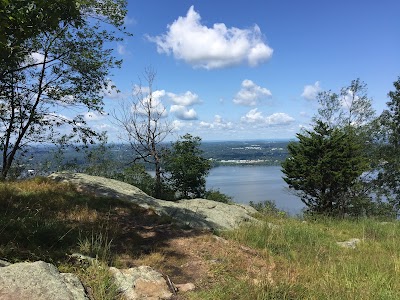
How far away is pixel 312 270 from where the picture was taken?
5.04 metres

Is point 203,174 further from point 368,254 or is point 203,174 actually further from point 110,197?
point 368,254

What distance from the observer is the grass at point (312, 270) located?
4.05 metres

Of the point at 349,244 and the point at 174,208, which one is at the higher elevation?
the point at 174,208

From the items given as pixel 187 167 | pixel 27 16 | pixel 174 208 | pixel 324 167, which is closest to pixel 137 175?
pixel 187 167

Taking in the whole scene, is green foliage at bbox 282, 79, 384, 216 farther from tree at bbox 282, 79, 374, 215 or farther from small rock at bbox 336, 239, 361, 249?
small rock at bbox 336, 239, 361, 249

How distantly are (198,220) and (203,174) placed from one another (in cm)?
1007

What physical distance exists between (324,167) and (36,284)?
2017cm

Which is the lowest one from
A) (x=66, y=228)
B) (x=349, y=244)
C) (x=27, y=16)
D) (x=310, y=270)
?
(x=349, y=244)

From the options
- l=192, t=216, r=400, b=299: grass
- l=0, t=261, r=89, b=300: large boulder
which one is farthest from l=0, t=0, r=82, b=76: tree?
l=192, t=216, r=400, b=299: grass

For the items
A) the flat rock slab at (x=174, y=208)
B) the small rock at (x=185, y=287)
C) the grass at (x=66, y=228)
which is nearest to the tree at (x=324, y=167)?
the flat rock slab at (x=174, y=208)

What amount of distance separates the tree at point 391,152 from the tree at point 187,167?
17340mm

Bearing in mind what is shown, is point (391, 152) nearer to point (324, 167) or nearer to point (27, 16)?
point (324, 167)

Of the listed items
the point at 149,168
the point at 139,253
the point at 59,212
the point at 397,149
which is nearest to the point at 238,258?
the point at 139,253

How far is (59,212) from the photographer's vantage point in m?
7.05
